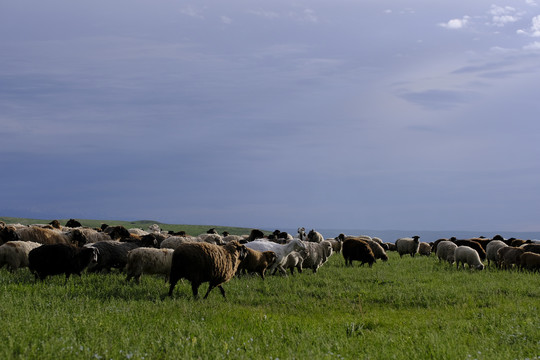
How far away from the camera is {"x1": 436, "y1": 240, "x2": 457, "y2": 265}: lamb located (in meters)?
29.3

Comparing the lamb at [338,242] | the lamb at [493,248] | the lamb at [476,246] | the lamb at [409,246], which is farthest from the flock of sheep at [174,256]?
the lamb at [409,246]

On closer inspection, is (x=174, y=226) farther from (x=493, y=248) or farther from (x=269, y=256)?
(x=269, y=256)

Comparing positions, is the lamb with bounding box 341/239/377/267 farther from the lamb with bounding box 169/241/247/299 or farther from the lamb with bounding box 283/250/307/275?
the lamb with bounding box 169/241/247/299

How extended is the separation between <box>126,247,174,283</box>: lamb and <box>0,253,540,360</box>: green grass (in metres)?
0.50

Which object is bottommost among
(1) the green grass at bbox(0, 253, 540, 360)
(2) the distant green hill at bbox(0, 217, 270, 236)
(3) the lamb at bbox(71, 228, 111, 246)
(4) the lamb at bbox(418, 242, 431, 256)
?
(2) the distant green hill at bbox(0, 217, 270, 236)

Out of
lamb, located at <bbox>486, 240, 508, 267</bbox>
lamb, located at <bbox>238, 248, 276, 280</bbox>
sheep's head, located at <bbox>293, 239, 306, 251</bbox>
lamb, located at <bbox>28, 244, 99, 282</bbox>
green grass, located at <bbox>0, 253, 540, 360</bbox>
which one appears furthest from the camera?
lamb, located at <bbox>486, 240, 508, 267</bbox>

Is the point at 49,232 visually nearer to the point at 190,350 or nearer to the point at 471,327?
the point at 190,350

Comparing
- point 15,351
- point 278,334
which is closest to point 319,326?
point 278,334

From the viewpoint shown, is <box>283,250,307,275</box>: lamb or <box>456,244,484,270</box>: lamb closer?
<box>283,250,307,275</box>: lamb

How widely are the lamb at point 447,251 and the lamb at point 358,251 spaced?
551 cm

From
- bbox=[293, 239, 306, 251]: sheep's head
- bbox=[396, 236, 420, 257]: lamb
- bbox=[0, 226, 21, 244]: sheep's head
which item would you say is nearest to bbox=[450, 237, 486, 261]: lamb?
bbox=[396, 236, 420, 257]: lamb

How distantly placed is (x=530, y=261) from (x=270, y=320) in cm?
2035

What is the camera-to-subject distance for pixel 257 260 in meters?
18.9

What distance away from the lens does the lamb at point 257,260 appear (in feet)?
61.1
